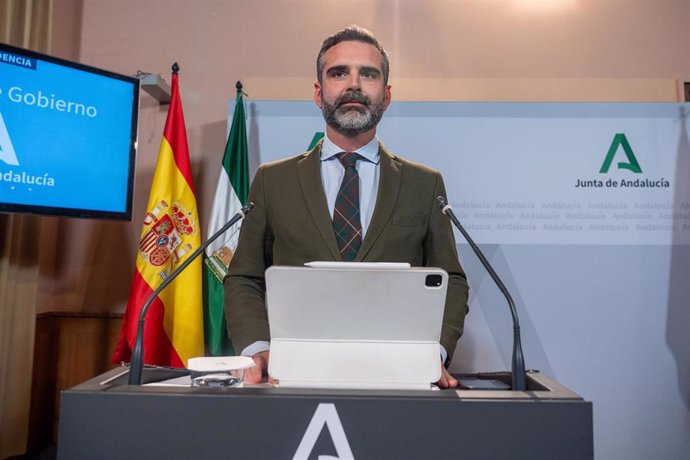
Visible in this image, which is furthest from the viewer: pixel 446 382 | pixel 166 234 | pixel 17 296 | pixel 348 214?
pixel 166 234

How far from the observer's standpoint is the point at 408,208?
5.85 ft

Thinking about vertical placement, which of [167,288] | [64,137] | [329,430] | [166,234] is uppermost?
[64,137]

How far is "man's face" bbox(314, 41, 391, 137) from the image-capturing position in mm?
1789

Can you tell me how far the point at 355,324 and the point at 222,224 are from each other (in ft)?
6.58

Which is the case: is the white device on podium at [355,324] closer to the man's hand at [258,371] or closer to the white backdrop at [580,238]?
the man's hand at [258,371]

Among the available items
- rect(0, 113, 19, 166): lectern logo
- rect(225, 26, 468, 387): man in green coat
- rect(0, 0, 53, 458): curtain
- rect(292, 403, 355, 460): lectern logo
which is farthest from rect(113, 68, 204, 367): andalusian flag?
rect(292, 403, 355, 460): lectern logo

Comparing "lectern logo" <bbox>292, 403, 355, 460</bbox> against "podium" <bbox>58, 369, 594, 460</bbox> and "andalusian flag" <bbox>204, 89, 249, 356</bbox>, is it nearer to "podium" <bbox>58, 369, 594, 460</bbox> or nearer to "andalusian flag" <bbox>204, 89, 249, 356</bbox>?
"podium" <bbox>58, 369, 594, 460</bbox>

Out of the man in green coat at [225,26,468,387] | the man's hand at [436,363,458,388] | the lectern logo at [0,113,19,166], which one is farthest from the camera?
the lectern logo at [0,113,19,166]

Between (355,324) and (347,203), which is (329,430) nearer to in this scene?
(355,324)

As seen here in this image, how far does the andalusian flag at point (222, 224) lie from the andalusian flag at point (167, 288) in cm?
6

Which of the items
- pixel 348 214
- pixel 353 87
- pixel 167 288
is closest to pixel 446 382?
pixel 348 214

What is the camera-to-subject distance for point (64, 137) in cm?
248

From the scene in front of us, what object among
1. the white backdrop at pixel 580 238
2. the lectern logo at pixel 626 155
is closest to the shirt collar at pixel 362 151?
the white backdrop at pixel 580 238

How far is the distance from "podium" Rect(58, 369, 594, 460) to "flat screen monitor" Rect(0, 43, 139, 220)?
5.58ft
